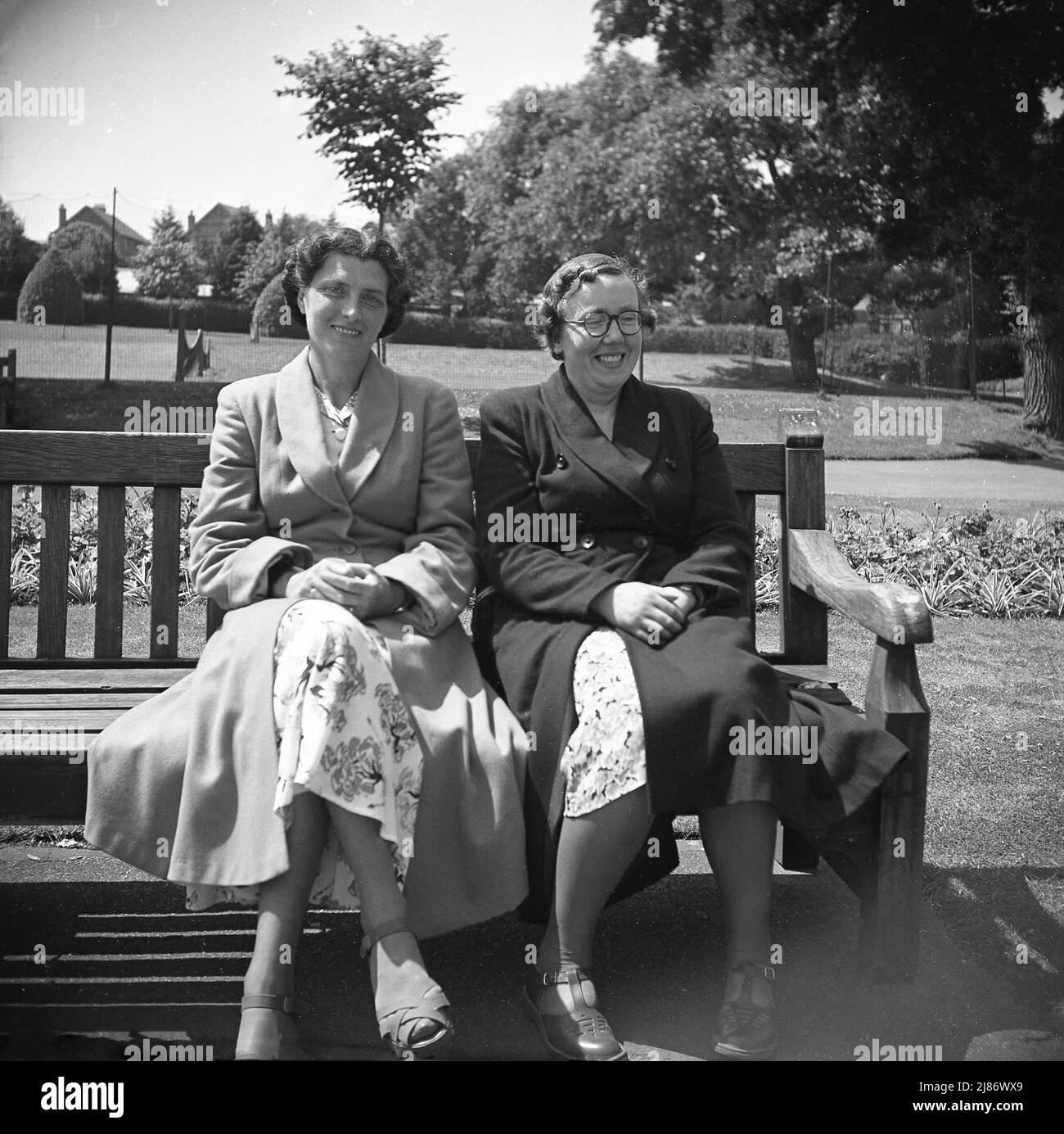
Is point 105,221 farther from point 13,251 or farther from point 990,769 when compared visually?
point 990,769

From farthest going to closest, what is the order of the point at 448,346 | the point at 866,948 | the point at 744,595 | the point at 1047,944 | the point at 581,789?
the point at 448,346 → the point at 744,595 → the point at 1047,944 → the point at 866,948 → the point at 581,789

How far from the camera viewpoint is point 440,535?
9.77ft

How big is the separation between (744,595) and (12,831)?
2339 millimetres

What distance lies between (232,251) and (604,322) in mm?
10359

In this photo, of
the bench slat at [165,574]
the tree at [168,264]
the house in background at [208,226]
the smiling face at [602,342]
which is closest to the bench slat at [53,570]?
the bench slat at [165,574]

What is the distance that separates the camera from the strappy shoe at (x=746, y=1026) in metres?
2.41

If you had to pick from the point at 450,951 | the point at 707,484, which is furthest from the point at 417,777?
the point at 707,484

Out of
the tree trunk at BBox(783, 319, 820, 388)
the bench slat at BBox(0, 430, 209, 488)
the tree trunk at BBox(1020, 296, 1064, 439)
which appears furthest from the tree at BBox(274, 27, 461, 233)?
the bench slat at BBox(0, 430, 209, 488)

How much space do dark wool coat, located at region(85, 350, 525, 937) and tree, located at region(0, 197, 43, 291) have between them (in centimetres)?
1022

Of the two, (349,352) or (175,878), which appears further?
(349,352)

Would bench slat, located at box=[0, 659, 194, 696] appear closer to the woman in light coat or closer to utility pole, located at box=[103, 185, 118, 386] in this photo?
the woman in light coat

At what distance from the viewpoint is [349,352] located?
3045 mm

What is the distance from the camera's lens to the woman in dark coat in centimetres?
250
